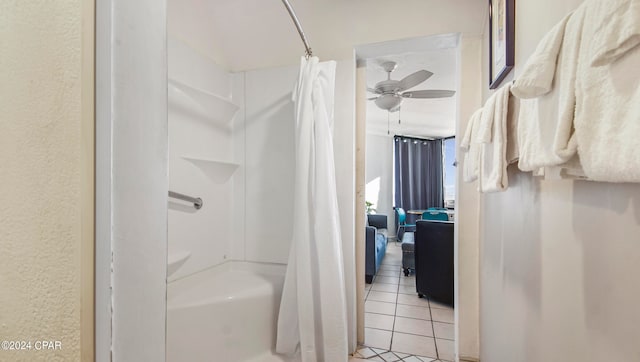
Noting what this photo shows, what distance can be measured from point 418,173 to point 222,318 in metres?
5.80

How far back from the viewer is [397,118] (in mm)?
5074

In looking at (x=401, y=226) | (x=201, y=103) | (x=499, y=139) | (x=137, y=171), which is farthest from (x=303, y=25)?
(x=401, y=226)

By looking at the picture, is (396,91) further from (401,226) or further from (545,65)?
(401,226)

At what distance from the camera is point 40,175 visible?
43cm

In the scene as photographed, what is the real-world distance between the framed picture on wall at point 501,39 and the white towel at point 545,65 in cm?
68

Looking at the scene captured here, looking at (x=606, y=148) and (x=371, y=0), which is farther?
(x=371, y=0)

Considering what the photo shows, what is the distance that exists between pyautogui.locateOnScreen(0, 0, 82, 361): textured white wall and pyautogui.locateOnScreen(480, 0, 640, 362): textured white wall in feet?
2.92

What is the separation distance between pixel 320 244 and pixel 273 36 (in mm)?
1640

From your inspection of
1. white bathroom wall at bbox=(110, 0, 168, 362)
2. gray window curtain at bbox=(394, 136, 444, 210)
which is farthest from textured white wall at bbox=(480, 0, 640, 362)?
gray window curtain at bbox=(394, 136, 444, 210)

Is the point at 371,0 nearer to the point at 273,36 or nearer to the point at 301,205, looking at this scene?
the point at 273,36

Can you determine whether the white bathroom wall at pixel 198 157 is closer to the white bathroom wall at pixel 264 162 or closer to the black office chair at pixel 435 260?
the white bathroom wall at pixel 264 162

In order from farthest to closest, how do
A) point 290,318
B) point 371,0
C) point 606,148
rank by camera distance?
1. point 371,0
2. point 290,318
3. point 606,148

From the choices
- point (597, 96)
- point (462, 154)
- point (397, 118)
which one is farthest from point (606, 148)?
point (397, 118)

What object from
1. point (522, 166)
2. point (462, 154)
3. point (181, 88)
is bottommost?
point (522, 166)
